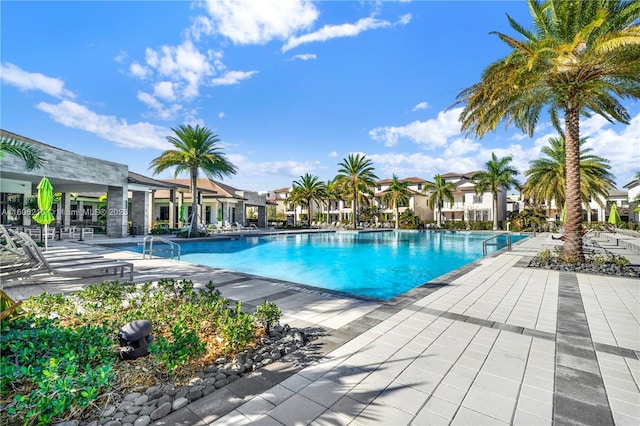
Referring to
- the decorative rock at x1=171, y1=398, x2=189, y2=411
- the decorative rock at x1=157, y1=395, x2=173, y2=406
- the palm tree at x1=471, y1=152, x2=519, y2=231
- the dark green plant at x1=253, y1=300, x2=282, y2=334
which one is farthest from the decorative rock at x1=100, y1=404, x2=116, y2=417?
the palm tree at x1=471, y1=152, x2=519, y2=231

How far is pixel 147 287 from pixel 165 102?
21609 millimetres

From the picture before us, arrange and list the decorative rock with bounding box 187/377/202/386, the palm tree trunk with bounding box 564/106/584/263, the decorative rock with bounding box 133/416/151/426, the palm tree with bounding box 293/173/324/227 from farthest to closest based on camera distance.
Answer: the palm tree with bounding box 293/173/324/227, the palm tree trunk with bounding box 564/106/584/263, the decorative rock with bounding box 187/377/202/386, the decorative rock with bounding box 133/416/151/426

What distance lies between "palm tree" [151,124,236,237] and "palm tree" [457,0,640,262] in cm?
1785

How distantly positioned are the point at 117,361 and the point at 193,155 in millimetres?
20963

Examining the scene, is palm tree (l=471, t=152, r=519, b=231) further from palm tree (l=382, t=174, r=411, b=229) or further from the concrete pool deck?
the concrete pool deck

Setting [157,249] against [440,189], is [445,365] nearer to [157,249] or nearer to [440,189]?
[157,249]

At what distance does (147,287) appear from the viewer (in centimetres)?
545

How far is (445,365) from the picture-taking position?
338 cm

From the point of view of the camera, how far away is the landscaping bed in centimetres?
234

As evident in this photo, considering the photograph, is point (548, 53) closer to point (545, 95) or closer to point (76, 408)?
point (545, 95)

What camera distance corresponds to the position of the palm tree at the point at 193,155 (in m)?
21.8

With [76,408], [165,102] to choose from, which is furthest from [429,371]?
[165,102]

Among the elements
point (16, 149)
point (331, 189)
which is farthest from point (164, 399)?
point (331, 189)

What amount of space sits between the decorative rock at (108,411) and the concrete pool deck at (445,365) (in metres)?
0.43
